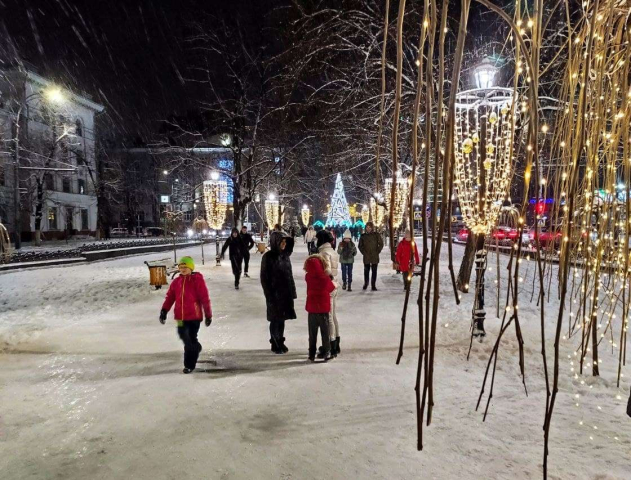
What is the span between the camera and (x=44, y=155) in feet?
111

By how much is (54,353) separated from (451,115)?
Result: 292 inches

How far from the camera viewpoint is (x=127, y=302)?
11453 millimetres

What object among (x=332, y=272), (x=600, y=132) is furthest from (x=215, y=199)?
(x=600, y=132)

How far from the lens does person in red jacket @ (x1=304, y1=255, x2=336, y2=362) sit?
636 cm

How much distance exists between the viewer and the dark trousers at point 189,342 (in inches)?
235

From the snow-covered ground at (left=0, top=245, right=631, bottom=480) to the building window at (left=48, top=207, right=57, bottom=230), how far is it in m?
43.3

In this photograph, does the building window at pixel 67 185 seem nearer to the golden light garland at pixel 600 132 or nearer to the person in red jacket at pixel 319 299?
the person in red jacket at pixel 319 299

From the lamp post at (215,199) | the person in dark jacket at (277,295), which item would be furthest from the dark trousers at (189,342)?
the lamp post at (215,199)

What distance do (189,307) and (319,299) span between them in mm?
1747

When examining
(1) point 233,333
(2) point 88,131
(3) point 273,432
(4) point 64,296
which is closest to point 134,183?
(2) point 88,131

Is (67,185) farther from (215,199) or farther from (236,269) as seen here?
(236,269)

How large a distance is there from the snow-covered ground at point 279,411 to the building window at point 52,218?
43.3 metres

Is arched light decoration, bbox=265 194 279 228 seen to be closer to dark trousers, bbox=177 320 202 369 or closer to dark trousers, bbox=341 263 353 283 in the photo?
dark trousers, bbox=341 263 353 283

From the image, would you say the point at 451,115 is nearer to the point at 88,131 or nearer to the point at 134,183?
the point at 88,131
